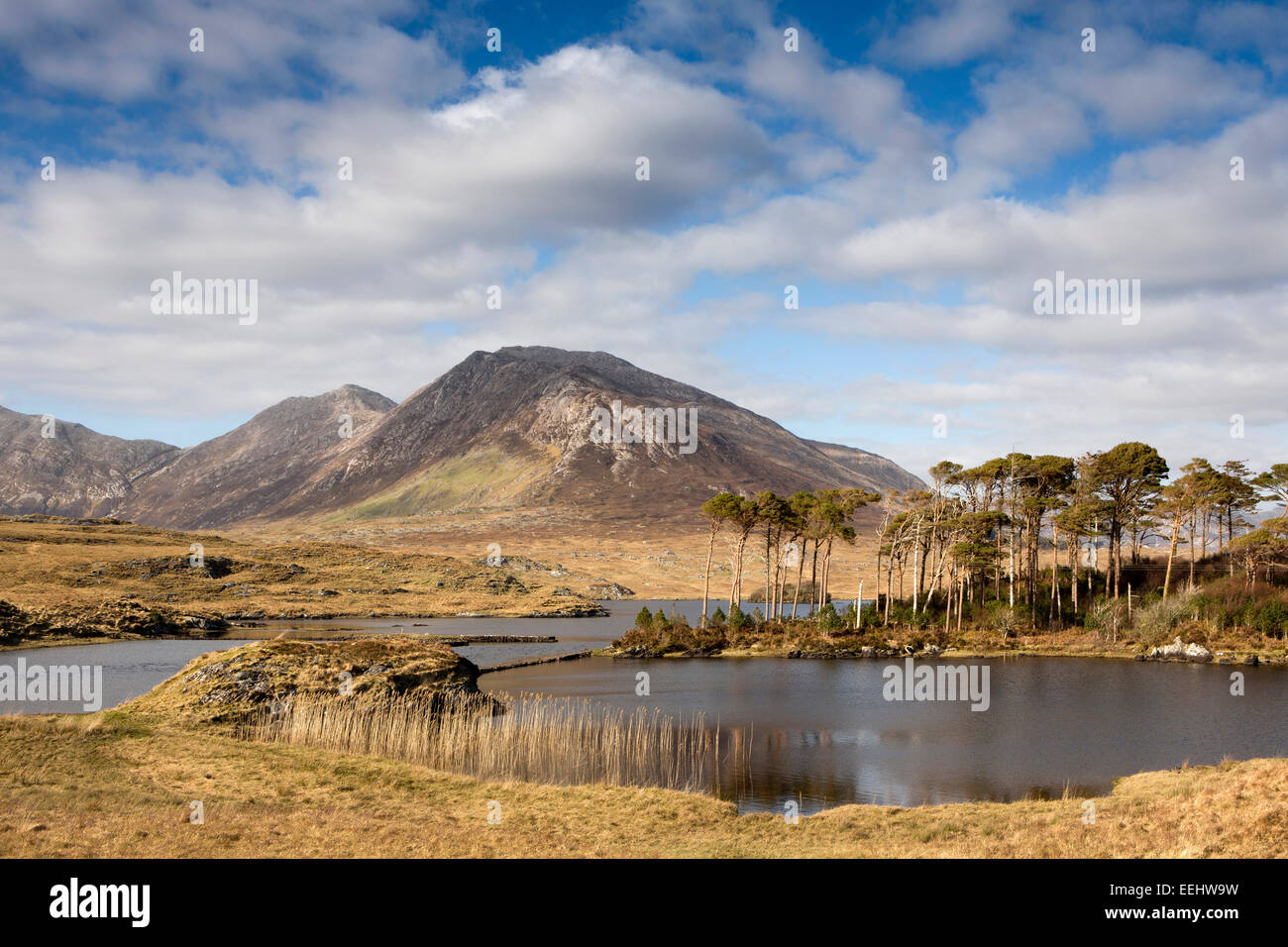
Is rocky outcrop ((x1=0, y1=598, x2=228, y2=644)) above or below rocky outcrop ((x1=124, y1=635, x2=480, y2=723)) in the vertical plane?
below

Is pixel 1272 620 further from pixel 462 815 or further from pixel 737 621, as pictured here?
pixel 462 815

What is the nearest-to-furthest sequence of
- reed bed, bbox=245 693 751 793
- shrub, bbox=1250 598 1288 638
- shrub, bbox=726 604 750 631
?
reed bed, bbox=245 693 751 793
shrub, bbox=1250 598 1288 638
shrub, bbox=726 604 750 631

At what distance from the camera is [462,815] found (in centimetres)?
2114

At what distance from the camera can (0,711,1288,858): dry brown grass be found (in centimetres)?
1600

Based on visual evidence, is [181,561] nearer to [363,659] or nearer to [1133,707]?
[363,659]

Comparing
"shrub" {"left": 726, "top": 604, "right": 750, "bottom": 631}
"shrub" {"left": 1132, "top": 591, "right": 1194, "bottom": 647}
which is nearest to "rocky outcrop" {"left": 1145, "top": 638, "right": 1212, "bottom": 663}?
"shrub" {"left": 1132, "top": 591, "right": 1194, "bottom": 647}

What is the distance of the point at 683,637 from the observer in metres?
73.9

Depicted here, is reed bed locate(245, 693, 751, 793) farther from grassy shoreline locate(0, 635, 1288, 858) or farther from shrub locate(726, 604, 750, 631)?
shrub locate(726, 604, 750, 631)

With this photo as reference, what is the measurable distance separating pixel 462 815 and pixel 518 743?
10.2 metres

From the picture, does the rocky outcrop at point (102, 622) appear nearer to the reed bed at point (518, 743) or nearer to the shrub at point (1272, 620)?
the reed bed at point (518, 743)

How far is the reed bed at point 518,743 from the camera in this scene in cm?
2852

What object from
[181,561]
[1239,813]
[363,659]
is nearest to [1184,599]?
[1239,813]

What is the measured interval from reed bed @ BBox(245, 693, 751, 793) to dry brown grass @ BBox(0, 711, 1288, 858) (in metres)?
3.05

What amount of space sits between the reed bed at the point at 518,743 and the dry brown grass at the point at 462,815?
305cm
